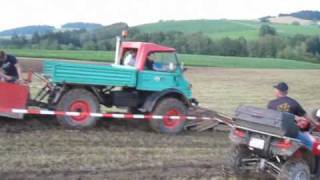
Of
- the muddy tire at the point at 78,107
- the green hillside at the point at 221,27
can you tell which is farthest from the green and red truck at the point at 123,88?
the green hillside at the point at 221,27

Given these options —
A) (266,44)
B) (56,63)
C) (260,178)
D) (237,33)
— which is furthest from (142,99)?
(237,33)

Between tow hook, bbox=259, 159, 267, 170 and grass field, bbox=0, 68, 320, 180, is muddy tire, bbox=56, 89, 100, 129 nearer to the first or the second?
grass field, bbox=0, 68, 320, 180

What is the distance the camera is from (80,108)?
13.4m

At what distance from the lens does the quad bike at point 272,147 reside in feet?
28.3

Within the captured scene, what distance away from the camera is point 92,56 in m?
44.2

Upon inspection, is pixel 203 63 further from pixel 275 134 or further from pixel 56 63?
pixel 275 134

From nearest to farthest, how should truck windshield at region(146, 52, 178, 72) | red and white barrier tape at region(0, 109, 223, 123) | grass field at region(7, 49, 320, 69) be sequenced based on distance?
red and white barrier tape at region(0, 109, 223, 123) < truck windshield at region(146, 52, 178, 72) < grass field at region(7, 49, 320, 69)

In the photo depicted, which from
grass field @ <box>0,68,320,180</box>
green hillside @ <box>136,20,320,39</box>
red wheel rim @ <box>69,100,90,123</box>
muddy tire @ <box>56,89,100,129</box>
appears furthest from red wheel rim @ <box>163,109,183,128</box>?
green hillside @ <box>136,20,320,39</box>

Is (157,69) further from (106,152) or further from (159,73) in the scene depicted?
(106,152)

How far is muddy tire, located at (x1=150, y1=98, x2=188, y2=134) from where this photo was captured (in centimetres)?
1393

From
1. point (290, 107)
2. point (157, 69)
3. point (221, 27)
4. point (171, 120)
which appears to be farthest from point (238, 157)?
point (221, 27)

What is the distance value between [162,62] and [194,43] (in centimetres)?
4121

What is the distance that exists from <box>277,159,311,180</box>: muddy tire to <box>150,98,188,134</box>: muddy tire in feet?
17.4

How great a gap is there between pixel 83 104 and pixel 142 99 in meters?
1.41
